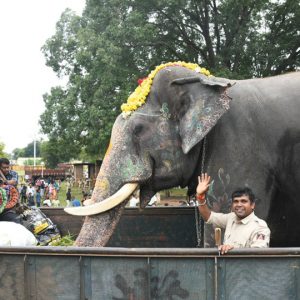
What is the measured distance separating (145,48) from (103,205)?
48.5 ft

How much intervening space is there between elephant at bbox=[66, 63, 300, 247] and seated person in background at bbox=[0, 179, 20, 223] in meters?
1.12

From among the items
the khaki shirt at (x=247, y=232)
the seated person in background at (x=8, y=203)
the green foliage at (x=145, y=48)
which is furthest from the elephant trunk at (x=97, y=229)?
the green foliage at (x=145, y=48)

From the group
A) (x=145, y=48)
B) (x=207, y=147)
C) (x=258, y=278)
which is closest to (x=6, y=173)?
(x=207, y=147)

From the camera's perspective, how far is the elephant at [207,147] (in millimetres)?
3867

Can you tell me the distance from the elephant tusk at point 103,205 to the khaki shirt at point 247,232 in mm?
963

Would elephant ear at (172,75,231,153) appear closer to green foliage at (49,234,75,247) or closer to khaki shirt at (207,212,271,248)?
khaki shirt at (207,212,271,248)

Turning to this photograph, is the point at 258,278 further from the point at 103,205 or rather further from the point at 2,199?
the point at 2,199

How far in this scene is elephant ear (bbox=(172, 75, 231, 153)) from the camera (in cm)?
386

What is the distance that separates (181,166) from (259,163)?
629mm

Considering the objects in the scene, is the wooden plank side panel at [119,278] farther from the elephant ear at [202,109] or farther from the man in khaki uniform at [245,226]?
the elephant ear at [202,109]

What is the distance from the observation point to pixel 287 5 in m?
18.2

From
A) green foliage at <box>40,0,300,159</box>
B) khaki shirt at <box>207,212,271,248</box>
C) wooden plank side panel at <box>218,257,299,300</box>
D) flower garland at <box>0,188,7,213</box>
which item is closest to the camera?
wooden plank side panel at <box>218,257,299,300</box>

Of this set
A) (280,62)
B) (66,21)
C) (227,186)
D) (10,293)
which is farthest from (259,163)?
(66,21)

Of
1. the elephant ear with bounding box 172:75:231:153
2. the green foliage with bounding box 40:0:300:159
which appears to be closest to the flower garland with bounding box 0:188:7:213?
the elephant ear with bounding box 172:75:231:153
